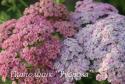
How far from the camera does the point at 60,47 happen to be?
340 centimetres

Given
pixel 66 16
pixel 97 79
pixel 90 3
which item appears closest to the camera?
pixel 97 79

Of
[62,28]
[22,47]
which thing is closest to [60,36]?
[62,28]

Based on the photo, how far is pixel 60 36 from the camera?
3576mm

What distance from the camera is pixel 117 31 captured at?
342cm

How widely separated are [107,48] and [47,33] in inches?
18.1

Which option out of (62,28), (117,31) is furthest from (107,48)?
(62,28)

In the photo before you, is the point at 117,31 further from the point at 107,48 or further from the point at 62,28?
the point at 62,28

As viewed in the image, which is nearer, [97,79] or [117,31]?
[97,79]

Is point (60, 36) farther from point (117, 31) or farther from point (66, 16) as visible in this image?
point (117, 31)

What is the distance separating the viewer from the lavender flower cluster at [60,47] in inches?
129

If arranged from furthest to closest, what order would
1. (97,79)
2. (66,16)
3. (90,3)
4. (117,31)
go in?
(90,3), (66,16), (117,31), (97,79)

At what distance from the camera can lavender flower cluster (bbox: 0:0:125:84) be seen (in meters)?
3.27

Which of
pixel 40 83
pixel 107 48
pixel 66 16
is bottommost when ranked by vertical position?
pixel 40 83

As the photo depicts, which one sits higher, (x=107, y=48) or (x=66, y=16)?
(x=66, y=16)
